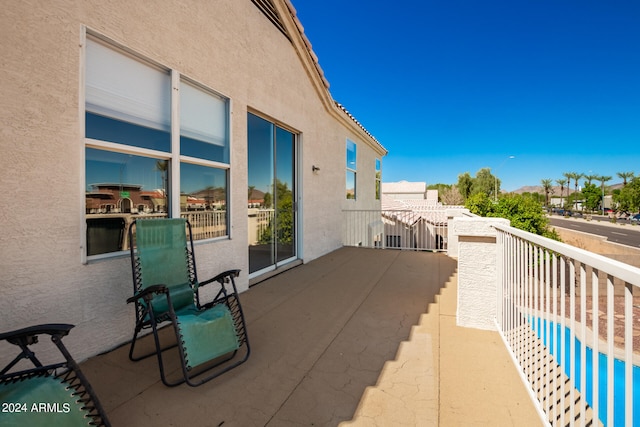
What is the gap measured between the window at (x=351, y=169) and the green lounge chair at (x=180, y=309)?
6166 mm

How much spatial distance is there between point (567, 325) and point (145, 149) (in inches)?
141

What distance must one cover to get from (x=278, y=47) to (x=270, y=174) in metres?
2.14

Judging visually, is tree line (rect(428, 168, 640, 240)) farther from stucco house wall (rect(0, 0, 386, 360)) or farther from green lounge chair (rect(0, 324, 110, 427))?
green lounge chair (rect(0, 324, 110, 427))

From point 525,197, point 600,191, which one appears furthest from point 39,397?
point 600,191

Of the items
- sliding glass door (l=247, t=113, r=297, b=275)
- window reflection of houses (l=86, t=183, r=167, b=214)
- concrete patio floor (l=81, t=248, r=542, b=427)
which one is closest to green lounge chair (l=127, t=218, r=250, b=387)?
concrete patio floor (l=81, t=248, r=542, b=427)

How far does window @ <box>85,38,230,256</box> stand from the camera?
2320mm

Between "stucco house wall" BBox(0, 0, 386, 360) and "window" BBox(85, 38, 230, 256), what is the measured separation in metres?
0.13

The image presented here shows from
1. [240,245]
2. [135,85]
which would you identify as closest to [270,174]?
[240,245]

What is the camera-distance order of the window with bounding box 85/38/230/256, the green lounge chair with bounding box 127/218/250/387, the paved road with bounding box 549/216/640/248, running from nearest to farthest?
the green lounge chair with bounding box 127/218/250/387, the window with bounding box 85/38/230/256, the paved road with bounding box 549/216/640/248

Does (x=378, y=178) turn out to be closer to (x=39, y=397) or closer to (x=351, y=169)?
(x=351, y=169)

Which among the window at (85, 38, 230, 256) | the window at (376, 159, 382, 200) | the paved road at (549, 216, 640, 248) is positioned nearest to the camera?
the window at (85, 38, 230, 256)

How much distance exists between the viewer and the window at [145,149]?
7.61ft

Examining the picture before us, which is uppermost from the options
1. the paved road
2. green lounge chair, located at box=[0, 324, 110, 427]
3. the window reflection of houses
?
the window reflection of houses

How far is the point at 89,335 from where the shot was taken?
221 cm
